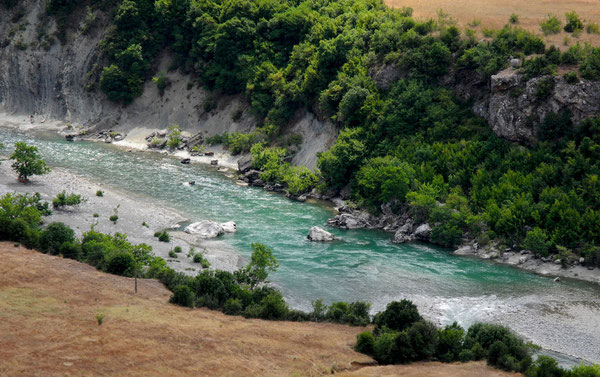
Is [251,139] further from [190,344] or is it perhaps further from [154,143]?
[190,344]

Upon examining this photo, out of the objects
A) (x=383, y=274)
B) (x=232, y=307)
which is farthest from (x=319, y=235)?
(x=232, y=307)

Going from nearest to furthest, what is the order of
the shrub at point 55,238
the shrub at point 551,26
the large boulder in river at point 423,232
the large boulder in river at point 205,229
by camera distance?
the shrub at point 55,238 < the large boulder in river at point 205,229 < the large boulder in river at point 423,232 < the shrub at point 551,26

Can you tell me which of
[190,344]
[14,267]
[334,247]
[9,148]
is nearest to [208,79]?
[9,148]

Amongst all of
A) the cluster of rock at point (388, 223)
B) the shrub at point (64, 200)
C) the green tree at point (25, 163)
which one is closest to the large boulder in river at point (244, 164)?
the cluster of rock at point (388, 223)

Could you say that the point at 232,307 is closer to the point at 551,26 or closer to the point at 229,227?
the point at 229,227

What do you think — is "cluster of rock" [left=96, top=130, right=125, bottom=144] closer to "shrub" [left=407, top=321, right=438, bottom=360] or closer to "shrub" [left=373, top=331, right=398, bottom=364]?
"shrub" [left=373, top=331, right=398, bottom=364]

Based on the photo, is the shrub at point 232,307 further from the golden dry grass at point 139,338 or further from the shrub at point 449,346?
the shrub at point 449,346
